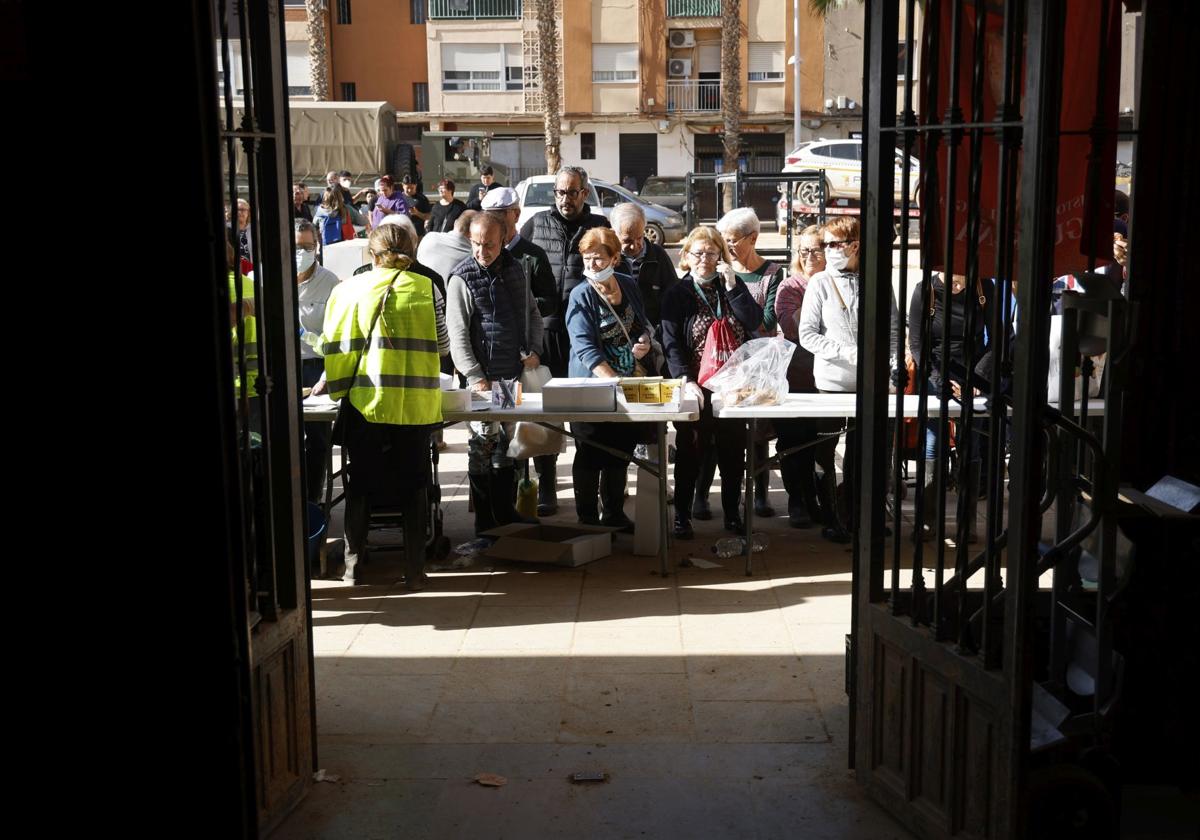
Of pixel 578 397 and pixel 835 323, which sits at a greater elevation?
pixel 835 323

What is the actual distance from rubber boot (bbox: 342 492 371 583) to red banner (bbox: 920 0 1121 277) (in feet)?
11.0

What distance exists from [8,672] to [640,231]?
6176mm

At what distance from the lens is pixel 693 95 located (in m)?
43.1

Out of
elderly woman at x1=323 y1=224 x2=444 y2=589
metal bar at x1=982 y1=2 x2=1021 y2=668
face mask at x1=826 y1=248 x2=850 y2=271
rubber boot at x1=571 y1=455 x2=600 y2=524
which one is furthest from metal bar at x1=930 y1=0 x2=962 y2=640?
rubber boot at x1=571 y1=455 x2=600 y2=524

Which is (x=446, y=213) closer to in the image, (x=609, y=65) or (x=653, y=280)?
(x=653, y=280)

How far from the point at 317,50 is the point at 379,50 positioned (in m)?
3.94

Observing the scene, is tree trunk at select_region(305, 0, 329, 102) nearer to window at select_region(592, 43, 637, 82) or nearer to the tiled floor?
window at select_region(592, 43, 637, 82)

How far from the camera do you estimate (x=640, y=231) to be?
8445mm

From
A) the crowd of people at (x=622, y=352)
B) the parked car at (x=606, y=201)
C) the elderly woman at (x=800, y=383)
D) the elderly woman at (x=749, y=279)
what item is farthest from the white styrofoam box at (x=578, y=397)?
the parked car at (x=606, y=201)

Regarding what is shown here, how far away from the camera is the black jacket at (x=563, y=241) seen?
856 cm

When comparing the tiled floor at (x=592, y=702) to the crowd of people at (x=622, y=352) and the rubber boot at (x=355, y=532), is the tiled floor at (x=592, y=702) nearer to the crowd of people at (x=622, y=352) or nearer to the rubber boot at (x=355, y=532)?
the rubber boot at (x=355, y=532)

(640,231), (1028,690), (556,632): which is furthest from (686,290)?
(1028,690)

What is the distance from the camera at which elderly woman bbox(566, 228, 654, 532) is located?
24.6 ft

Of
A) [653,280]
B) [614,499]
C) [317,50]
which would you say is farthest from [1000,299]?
[317,50]
